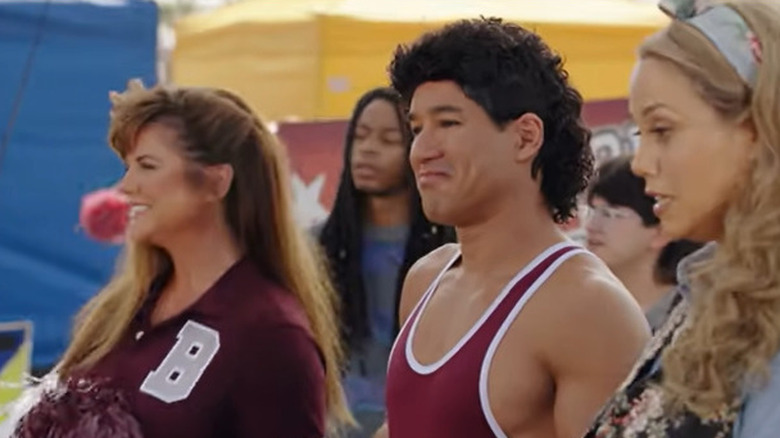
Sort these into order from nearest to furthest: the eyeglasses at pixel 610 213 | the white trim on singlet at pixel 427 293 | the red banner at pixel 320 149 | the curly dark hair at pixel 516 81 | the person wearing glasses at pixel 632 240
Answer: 1. the curly dark hair at pixel 516 81
2. the white trim on singlet at pixel 427 293
3. the person wearing glasses at pixel 632 240
4. the eyeglasses at pixel 610 213
5. the red banner at pixel 320 149

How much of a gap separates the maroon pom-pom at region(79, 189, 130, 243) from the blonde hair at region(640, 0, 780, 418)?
4177 mm

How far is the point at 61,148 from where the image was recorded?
7.34 m

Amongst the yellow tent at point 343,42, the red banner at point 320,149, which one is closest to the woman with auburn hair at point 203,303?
the red banner at point 320,149

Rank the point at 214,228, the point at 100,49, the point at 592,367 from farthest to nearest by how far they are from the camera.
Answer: the point at 100,49
the point at 214,228
the point at 592,367

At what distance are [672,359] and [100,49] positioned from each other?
5.56 m

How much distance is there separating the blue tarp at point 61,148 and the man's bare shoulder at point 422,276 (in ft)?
13.4

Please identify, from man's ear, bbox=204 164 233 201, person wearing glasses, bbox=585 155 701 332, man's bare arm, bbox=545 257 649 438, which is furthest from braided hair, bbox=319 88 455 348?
man's bare arm, bbox=545 257 649 438

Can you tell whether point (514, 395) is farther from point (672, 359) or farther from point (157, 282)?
point (157, 282)

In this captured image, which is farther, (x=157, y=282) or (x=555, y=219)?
(x=157, y=282)

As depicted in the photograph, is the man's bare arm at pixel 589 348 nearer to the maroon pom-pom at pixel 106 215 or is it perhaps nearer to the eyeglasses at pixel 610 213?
the eyeglasses at pixel 610 213

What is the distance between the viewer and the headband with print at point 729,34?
→ 6.87 ft

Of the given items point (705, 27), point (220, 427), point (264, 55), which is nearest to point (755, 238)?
point (705, 27)

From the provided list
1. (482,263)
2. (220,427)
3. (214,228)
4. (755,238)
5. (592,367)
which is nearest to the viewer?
(755,238)

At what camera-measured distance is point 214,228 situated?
3688 millimetres
